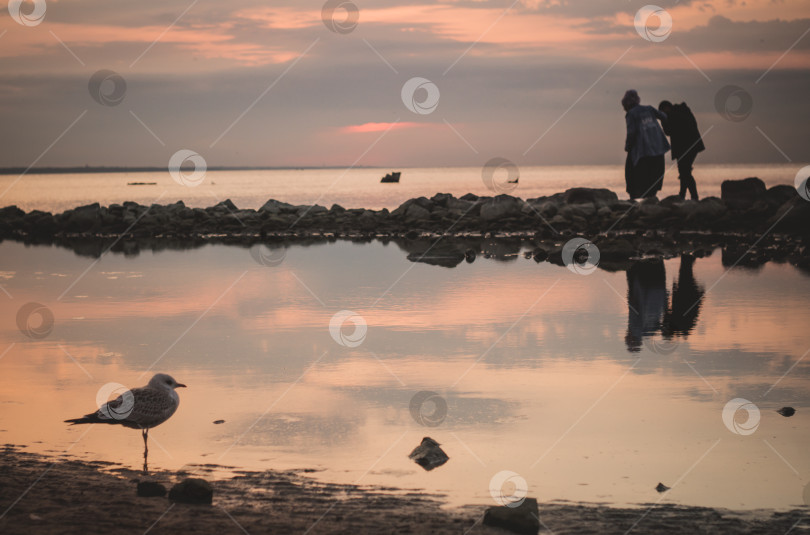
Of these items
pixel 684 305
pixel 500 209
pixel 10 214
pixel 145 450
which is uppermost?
pixel 10 214

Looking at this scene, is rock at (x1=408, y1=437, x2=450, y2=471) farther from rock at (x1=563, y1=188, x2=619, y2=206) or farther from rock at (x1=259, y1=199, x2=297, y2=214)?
rock at (x1=259, y1=199, x2=297, y2=214)

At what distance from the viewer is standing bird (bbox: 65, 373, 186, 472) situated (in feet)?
21.9

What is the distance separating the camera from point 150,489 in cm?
584

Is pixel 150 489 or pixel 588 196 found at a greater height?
pixel 588 196

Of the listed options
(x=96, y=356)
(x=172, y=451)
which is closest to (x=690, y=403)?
(x=172, y=451)

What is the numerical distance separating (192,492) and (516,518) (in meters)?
1.98

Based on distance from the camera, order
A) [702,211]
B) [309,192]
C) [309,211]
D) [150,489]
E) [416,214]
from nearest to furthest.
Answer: [150,489] → [702,211] → [416,214] → [309,211] → [309,192]

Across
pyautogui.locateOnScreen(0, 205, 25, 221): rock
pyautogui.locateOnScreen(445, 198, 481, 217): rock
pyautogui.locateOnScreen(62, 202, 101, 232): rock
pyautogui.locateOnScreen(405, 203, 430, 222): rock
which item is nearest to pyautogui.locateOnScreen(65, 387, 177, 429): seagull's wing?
pyautogui.locateOnScreen(405, 203, 430, 222): rock

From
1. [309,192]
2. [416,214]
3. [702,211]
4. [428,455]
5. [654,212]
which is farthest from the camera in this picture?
[309,192]

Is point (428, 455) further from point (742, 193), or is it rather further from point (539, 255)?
point (742, 193)

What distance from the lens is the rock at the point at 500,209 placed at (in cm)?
2867

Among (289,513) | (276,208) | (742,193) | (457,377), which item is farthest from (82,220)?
(289,513)

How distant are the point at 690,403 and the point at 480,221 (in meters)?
20.6

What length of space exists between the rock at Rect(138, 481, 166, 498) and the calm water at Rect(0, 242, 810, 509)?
709 mm
